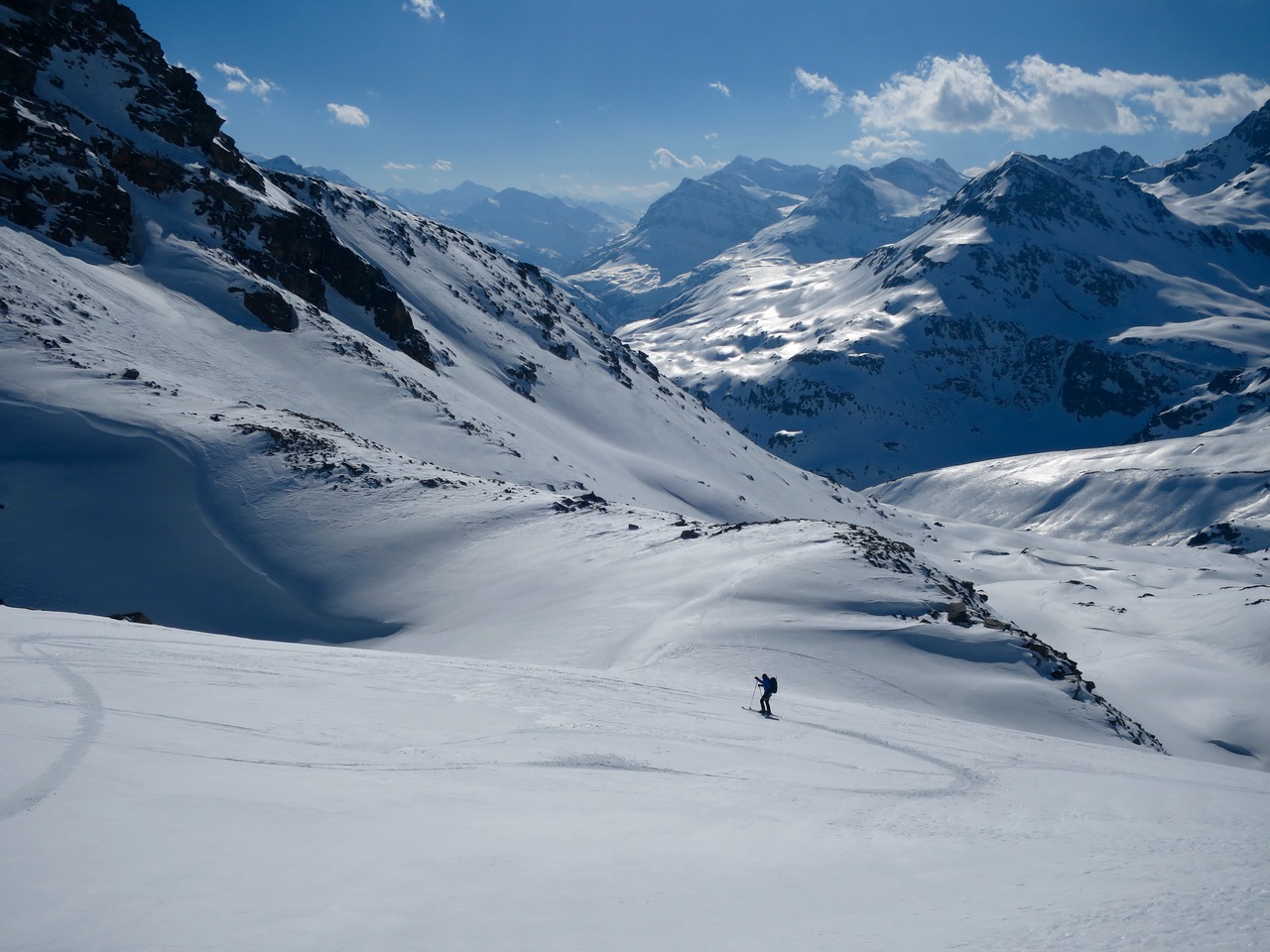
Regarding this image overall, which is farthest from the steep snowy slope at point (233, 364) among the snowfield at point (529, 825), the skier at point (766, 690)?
the skier at point (766, 690)

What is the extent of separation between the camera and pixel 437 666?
19.7 m

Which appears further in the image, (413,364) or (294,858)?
(413,364)

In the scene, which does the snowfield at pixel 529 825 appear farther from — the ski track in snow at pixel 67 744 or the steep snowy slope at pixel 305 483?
the steep snowy slope at pixel 305 483

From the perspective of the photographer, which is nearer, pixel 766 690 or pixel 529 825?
pixel 529 825

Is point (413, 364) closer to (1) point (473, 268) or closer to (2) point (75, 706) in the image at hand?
(1) point (473, 268)

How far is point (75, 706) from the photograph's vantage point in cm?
1121

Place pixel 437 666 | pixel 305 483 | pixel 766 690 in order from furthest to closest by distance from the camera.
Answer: pixel 305 483 → pixel 437 666 → pixel 766 690

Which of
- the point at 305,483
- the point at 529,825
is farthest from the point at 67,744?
the point at 305,483

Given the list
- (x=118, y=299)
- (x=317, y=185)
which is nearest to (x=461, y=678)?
(x=118, y=299)

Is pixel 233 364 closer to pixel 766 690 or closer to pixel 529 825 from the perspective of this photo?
pixel 766 690

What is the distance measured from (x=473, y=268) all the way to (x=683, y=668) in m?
97.4

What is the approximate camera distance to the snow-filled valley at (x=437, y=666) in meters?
7.59

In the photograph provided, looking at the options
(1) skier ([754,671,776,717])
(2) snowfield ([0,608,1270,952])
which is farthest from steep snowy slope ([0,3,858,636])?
(1) skier ([754,671,776,717])

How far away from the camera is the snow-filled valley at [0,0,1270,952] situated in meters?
7.59
